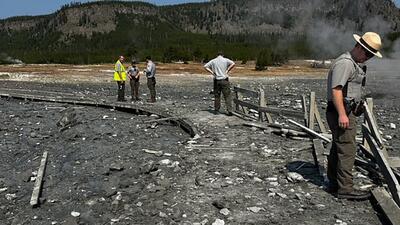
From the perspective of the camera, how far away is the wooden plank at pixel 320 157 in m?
7.70

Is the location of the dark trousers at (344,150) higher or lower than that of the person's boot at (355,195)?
higher

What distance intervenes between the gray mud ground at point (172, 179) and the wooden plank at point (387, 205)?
0.17 meters

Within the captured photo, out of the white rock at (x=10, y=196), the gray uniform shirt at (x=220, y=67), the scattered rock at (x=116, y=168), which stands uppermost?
the gray uniform shirt at (x=220, y=67)

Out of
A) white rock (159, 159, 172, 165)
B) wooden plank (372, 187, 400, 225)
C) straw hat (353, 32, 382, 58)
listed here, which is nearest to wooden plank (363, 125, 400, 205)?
wooden plank (372, 187, 400, 225)

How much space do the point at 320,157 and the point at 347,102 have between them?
2.11m

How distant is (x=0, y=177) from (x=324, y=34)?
45.4 feet

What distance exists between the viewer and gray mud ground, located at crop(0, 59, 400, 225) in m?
6.33

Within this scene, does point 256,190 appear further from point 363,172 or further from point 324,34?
point 324,34

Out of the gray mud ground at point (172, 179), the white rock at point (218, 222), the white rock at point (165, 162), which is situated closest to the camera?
the white rock at point (218, 222)

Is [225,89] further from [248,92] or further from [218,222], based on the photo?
[218,222]

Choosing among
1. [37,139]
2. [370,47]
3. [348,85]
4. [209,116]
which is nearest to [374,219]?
[348,85]

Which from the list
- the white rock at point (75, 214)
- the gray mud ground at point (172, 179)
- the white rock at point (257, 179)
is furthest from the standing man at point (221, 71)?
the white rock at point (75, 214)

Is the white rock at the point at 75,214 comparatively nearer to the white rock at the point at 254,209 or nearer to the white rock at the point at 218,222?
the white rock at the point at 218,222

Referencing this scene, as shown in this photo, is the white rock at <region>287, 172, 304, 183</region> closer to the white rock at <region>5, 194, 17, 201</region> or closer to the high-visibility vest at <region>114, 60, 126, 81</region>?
the white rock at <region>5, 194, 17, 201</region>
